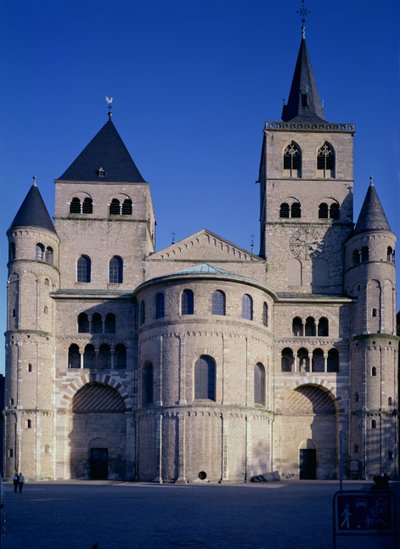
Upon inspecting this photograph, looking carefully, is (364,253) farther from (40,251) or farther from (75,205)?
(40,251)

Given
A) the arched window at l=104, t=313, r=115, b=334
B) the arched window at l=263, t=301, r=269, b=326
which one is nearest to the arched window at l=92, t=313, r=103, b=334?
the arched window at l=104, t=313, r=115, b=334

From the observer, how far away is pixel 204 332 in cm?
5675

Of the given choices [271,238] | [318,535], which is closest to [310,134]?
[271,238]

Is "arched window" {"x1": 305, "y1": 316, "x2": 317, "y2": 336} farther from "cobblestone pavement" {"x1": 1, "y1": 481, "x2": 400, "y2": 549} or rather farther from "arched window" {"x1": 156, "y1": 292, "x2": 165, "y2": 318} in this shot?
"cobblestone pavement" {"x1": 1, "y1": 481, "x2": 400, "y2": 549}

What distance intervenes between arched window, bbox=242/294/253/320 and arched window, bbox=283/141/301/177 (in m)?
14.1

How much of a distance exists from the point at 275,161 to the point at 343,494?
52.3m

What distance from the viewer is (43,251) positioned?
62531 millimetres

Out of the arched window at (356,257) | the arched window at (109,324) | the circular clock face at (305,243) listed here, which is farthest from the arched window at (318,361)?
the arched window at (109,324)

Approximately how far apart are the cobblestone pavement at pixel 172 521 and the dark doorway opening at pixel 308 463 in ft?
70.0

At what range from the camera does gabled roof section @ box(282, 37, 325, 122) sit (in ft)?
233

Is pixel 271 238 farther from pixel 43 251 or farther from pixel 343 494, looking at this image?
pixel 343 494

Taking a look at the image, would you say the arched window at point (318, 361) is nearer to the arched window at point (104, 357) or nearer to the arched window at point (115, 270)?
the arched window at point (104, 357)

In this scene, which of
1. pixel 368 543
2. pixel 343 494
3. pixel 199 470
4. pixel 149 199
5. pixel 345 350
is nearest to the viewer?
pixel 343 494

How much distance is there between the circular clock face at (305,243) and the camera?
65812 millimetres
